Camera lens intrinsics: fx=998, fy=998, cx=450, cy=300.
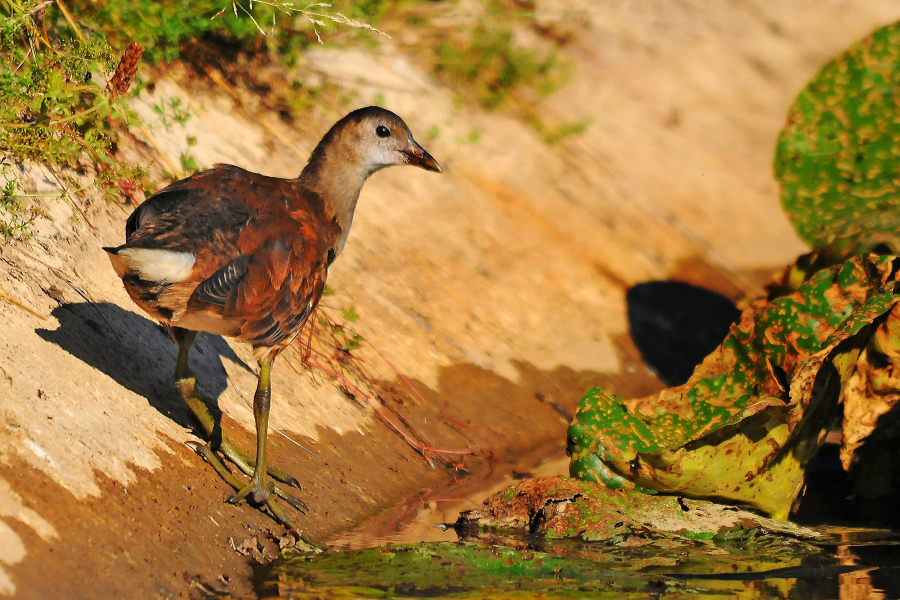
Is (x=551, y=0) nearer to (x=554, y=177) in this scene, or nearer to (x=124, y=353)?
(x=554, y=177)

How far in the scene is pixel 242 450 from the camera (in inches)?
154

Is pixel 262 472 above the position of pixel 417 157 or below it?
below

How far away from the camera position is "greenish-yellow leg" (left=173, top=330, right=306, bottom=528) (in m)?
3.59

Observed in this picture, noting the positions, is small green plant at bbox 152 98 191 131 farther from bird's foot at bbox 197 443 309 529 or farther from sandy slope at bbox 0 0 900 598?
bird's foot at bbox 197 443 309 529

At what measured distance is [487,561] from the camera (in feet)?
11.4

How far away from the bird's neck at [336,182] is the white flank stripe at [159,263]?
972 millimetres

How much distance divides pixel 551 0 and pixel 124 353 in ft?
21.8

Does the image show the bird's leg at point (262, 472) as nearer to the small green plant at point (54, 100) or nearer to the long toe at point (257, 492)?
the long toe at point (257, 492)

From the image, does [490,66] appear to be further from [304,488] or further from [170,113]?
[304,488]

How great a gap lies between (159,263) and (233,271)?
299mm

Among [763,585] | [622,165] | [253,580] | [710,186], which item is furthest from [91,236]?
[710,186]

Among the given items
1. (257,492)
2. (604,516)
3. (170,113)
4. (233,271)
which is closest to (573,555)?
(604,516)

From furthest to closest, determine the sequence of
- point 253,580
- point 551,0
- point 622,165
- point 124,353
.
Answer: point 551,0 < point 622,165 < point 124,353 < point 253,580

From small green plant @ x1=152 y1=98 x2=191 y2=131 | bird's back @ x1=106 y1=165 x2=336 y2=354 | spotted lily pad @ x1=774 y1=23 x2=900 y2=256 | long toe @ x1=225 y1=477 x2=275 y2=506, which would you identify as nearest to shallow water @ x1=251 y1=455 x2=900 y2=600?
long toe @ x1=225 y1=477 x2=275 y2=506
